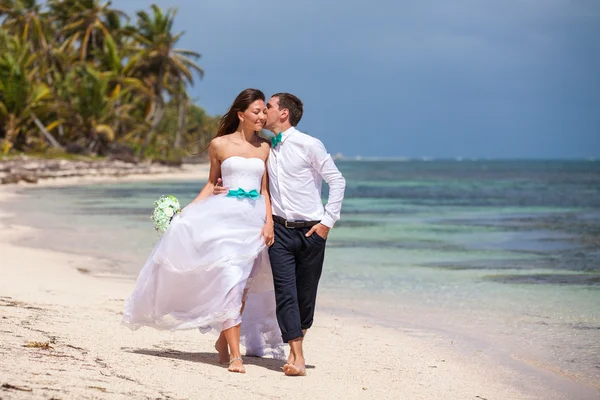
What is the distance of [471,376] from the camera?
5828mm

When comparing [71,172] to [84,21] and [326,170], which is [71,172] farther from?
[326,170]

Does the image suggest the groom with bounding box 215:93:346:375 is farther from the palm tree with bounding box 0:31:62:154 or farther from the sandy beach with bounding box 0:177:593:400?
the palm tree with bounding box 0:31:62:154

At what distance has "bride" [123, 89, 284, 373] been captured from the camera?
5.17 meters

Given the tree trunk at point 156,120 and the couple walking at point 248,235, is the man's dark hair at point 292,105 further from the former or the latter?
the tree trunk at point 156,120

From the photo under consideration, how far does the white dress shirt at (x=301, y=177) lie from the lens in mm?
5223

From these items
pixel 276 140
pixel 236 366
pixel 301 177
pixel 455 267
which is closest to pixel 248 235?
pixel 301 177

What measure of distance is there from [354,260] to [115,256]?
3.62 metres

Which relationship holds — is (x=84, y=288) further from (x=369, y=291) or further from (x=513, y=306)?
(x=513, y=306)

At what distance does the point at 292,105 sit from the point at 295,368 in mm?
1624

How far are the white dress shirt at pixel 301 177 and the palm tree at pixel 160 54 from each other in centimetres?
5123

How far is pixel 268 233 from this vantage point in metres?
5.20

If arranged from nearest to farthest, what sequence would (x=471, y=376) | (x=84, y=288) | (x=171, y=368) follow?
(x=171, y=368) < (x=471, y=376) < (x=84, y=288)

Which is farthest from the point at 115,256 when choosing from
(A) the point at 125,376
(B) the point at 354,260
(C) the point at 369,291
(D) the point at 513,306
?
(A) the point at 125,376

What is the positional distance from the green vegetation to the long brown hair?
41257 millimetres
